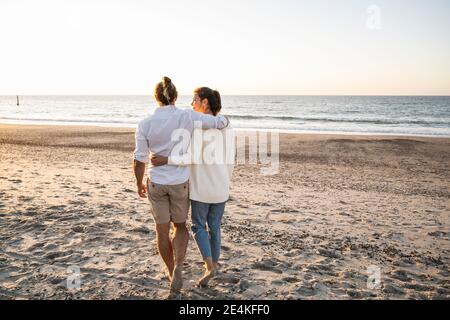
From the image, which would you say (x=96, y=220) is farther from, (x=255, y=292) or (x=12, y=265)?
(x=255, y=292)

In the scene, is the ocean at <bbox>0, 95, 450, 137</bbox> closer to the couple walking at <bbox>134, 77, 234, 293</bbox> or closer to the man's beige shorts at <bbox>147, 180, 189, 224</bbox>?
the couple walking at <bbox>134, 77, 234, 293</bbox>

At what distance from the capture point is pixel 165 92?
10.3 feet

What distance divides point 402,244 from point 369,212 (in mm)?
1399

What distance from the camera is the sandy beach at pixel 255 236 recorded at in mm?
3631

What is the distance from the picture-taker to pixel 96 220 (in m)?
5.46

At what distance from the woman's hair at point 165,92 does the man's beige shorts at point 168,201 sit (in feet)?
2.50

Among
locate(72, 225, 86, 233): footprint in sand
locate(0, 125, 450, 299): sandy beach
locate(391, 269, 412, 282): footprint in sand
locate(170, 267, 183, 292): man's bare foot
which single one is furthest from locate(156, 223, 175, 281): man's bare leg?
locate(391, 269, 412, 282): footprint in sand

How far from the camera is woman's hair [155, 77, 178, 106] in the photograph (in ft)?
10.3

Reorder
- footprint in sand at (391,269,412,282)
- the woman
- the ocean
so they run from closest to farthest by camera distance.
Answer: the woman, footprint in sand at (391,269,412,282), the ocean

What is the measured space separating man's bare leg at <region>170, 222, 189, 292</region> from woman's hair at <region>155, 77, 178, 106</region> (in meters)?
1.19
